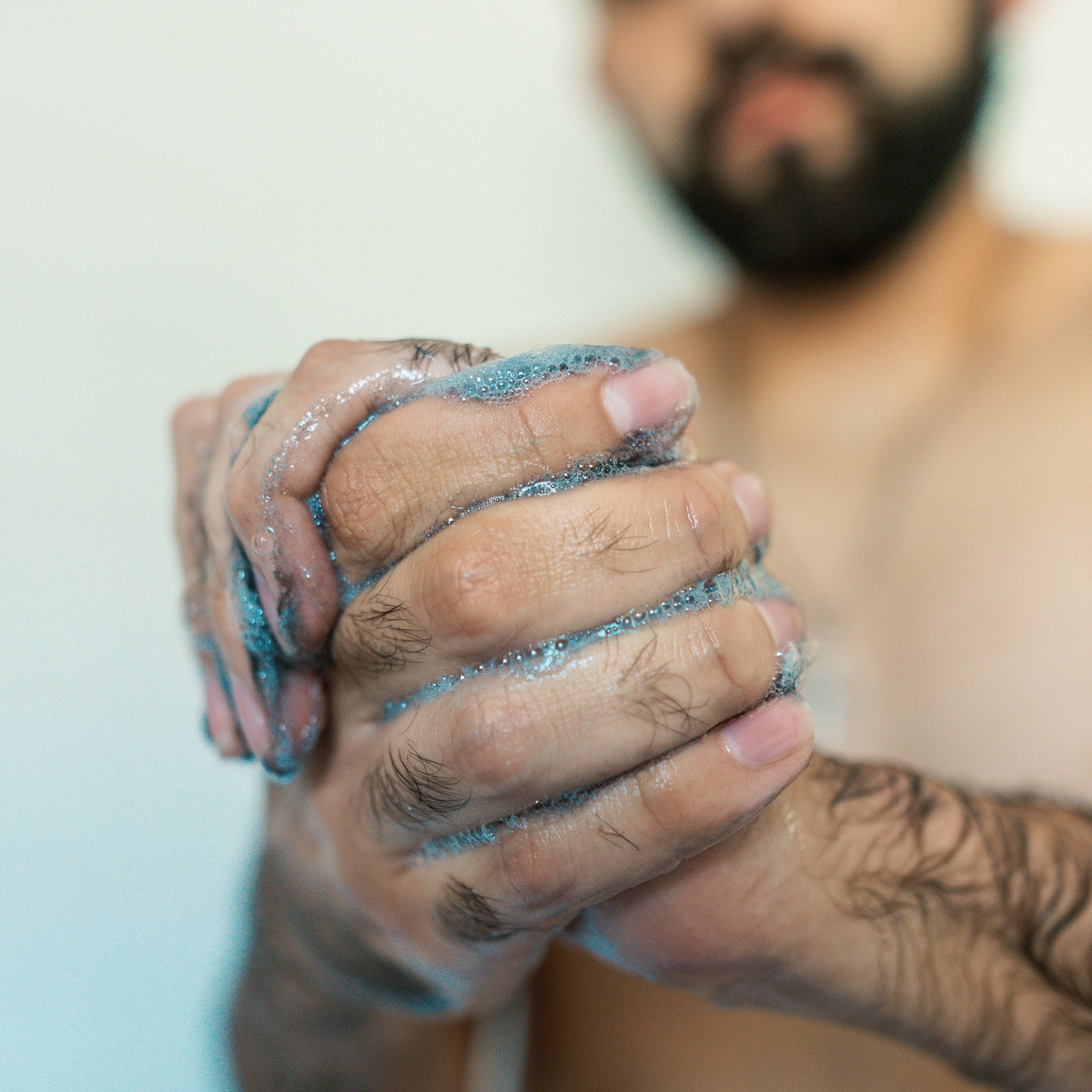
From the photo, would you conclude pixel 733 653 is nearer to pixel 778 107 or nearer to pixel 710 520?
pixel 710 520

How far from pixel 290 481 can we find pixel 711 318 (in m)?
1.03

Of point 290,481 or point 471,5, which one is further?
point 471,5

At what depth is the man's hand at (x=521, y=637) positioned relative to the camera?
0.35 metres

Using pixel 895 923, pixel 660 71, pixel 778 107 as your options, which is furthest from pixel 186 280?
pixel 895 923

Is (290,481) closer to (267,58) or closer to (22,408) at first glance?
(22,408)

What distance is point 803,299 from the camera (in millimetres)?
1176

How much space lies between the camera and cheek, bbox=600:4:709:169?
1.10 m

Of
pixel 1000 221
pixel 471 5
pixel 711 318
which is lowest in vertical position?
pixel 711 318

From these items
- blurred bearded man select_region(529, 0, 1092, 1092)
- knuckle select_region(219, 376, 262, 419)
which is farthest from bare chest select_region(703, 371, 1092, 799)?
knuckle select_region(219, 376, 262, 419)

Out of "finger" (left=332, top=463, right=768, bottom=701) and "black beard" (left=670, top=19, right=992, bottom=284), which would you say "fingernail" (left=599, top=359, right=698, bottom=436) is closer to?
"finger" (left=332, top=463, right=768, bottom=701)

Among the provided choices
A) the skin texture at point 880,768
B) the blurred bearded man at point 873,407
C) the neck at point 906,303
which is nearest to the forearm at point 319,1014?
the skin texture at point 880,768

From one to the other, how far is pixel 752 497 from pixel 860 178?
797 mm

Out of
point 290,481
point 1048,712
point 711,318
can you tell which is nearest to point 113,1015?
point 290,481

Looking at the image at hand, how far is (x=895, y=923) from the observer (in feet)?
1.45
